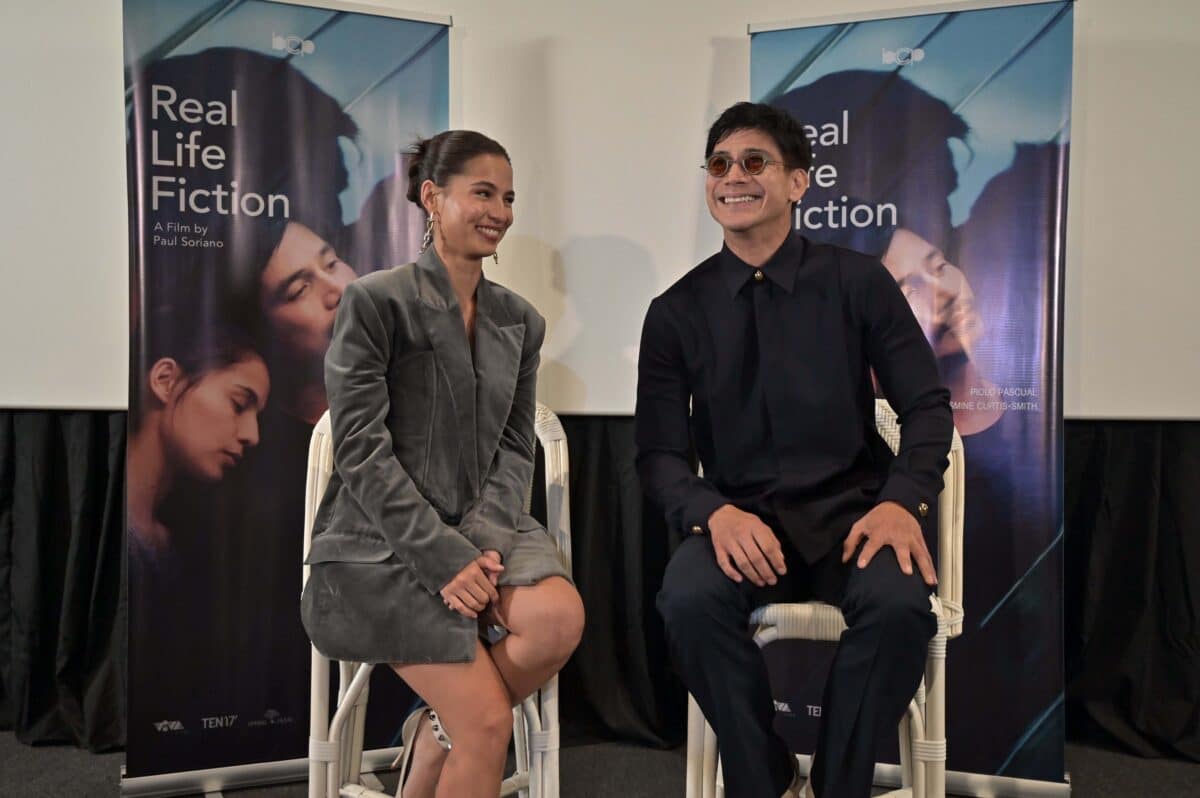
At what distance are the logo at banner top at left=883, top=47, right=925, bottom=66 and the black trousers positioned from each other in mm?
1342

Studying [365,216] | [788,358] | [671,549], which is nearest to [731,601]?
[788,358]

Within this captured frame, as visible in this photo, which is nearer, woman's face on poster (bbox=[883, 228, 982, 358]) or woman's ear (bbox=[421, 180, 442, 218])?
woman's ear (bbox=[421, 180, 442, 218])

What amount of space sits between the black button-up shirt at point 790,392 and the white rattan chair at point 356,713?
20cm

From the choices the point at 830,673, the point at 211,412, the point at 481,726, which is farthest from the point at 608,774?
the point at 211,412

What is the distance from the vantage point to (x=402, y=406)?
189 cm

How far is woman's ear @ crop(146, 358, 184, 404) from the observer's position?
244 cm

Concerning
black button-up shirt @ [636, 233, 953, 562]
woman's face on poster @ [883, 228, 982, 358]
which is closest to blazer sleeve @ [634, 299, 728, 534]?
black button-up shirt @ [636, 233, 953, 562]

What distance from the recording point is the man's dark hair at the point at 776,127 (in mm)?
2002

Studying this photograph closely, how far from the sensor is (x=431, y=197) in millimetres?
1962

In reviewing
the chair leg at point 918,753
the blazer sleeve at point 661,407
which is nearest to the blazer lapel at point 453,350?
the blazer sleeve at point 661,407

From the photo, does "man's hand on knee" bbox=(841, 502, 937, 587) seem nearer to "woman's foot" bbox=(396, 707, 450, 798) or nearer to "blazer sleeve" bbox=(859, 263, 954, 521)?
"blazer sleeve" bbox=(859, 263, 954, 521)

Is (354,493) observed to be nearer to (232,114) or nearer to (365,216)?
(365,216)

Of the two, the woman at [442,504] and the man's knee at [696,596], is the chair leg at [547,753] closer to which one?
the woman at [442,504]

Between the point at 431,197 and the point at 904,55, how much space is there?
4.20 feet
